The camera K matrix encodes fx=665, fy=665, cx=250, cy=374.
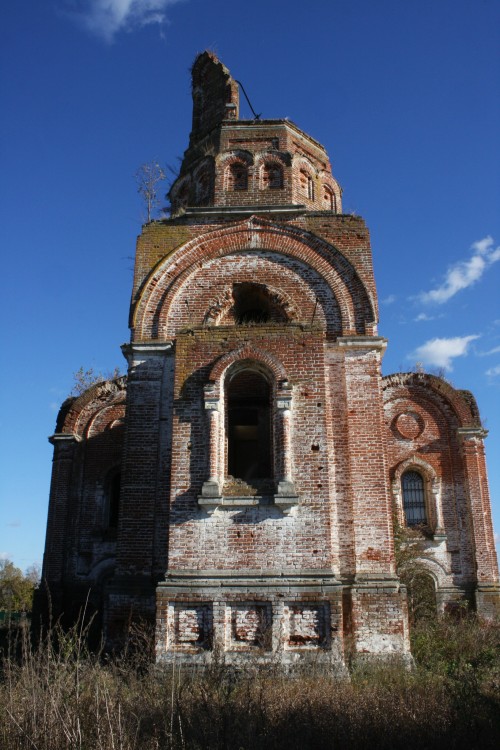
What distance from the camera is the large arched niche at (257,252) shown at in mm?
12359

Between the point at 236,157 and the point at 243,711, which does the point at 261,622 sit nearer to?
the point at 243,711

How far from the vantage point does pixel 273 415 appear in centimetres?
1098

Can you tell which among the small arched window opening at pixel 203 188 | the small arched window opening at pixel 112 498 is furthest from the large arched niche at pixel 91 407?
the small arched window opening at pixel 203 188

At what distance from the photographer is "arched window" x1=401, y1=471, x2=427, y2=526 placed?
61.4 ft

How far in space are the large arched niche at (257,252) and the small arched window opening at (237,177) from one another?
1883 mm

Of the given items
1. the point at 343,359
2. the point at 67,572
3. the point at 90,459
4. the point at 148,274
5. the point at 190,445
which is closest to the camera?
the point at 190,445

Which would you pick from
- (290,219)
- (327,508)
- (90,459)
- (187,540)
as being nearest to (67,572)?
(90,459)

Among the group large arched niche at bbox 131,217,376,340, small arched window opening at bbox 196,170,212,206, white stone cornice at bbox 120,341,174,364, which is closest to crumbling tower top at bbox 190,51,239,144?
small arched window opening at bbox 196,170,212,206

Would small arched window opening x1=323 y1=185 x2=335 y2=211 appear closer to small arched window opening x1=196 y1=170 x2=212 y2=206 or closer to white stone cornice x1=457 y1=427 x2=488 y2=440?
small arched window opening x1=196 y1=170 x2=212 y2=206

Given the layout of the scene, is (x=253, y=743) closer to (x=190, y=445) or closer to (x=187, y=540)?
(x=187, y=540)

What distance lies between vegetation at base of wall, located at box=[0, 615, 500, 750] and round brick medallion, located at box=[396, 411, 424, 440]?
416 inches

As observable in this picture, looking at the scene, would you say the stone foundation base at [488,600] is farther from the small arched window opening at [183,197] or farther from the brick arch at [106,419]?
the small arched window opening at [183,197]

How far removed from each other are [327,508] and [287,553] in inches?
36.7

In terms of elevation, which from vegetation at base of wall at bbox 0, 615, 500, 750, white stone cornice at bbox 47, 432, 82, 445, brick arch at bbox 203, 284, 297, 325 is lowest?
vegetation at base of wall at bbox 0, 615, 500, 750
